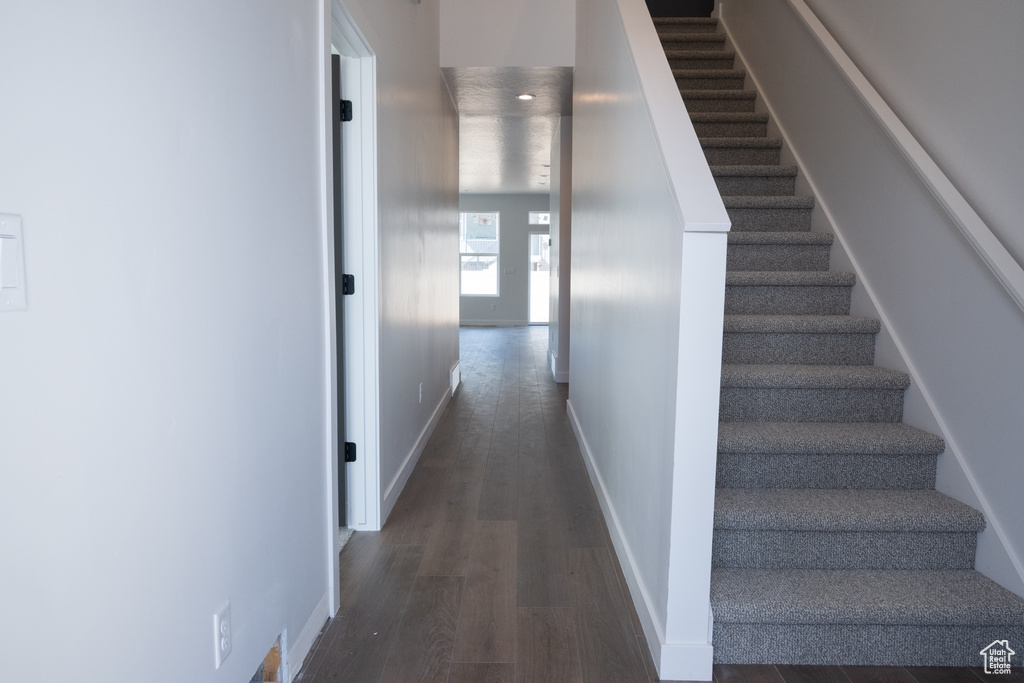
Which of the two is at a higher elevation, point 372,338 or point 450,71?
point 450,71

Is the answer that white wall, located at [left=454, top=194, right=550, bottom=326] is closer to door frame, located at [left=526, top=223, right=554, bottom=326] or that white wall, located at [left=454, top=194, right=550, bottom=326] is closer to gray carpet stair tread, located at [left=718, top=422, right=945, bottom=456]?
door frame, located at [left=526, top=223, right=554, bottom=326]

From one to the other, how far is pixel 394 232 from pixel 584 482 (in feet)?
5.13

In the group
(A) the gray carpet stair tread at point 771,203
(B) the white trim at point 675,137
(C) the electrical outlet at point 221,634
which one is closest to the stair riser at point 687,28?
(A) the gray carpet stair tread at point 771,203

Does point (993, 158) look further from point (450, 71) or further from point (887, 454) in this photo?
point (450, 71)

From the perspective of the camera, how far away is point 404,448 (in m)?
3.37

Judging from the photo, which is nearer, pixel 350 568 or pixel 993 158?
pixel 993 158

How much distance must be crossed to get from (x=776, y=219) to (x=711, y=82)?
5.31 feet

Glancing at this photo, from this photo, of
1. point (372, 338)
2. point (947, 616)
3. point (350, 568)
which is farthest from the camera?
point (372, 338)

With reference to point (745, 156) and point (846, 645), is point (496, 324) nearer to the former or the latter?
point (745, 156)

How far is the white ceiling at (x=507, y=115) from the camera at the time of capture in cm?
468

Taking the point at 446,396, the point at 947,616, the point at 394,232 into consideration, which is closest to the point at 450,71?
the point at 394,232

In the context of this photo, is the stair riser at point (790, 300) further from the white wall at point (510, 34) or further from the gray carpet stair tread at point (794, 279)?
the white wall at point (510, 34)

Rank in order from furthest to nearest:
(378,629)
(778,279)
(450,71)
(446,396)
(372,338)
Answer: (446,396) < (450,71) < (778,279) < (372,338) < (378,629)

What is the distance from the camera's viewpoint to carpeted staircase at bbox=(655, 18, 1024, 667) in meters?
1.83
